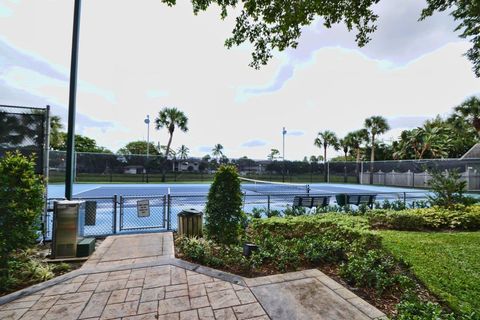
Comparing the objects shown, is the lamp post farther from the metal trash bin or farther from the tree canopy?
the tree canopy

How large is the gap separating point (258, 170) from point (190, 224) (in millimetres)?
21052

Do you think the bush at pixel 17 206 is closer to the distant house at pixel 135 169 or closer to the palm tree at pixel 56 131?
the palm tree at pixel 56 131

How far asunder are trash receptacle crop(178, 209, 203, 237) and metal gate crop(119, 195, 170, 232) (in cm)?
122

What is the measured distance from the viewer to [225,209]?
4922 mm

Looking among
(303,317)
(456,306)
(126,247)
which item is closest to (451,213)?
(456,306)

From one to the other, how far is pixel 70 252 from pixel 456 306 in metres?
5.55

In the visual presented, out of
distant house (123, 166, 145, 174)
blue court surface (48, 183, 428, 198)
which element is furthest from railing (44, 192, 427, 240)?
distant house (123, 166, 145, 174)

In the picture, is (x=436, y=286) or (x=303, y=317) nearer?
(x=303, y=317)

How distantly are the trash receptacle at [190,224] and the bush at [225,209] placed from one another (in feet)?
1.91

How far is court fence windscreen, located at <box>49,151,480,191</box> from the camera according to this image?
66.8 ft

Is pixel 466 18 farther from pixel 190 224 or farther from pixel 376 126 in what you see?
pixel 376 126

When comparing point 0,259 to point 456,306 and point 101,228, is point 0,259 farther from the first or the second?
point 456,306

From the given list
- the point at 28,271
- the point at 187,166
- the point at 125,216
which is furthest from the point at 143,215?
the point at 187,166

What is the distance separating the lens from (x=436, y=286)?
125 inches
